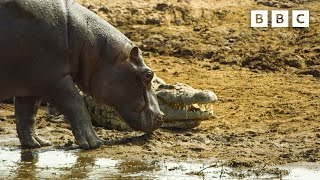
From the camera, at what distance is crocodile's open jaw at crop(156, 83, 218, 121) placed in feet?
35.4

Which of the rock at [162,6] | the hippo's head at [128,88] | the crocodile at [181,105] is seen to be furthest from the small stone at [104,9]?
the hippo's head at [128,88]

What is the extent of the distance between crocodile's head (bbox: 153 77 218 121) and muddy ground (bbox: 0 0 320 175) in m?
0.21

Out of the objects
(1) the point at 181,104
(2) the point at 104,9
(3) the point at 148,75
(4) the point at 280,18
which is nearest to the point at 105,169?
(3) the point at 148,75

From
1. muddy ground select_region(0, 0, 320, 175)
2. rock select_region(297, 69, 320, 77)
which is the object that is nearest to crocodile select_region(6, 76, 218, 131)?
muddy ground select_region(0, 0, 320, 175)

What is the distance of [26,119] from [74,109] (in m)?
0.84

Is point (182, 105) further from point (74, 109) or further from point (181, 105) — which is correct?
point (74, 109)

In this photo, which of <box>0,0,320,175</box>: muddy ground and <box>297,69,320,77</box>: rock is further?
<box>297,69,320,77</box>: rock

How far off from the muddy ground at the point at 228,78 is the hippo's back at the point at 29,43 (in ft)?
3.28

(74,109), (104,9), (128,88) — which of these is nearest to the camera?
(74,109)

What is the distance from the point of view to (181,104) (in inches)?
429

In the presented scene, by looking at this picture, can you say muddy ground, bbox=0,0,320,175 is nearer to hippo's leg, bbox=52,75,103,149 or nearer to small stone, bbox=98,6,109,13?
small stone, bbox=98,6,109,13

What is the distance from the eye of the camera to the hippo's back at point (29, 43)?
9.24 m

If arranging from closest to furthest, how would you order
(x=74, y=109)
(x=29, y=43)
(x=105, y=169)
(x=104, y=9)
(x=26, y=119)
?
1. (x=105, y=169)
2. (x=29, y=43)
3. (x=74, y=109)
4. (x=26, y=119)
5. (x=104, y=9)

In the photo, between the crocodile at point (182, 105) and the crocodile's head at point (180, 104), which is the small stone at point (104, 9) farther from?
the crocodile's head at point (180, 104)
